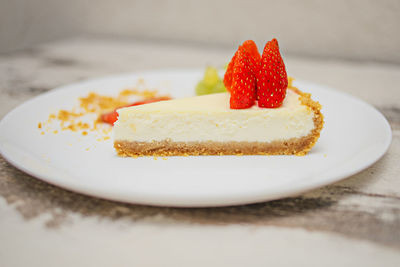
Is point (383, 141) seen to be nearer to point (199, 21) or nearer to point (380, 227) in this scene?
point (380, 227)

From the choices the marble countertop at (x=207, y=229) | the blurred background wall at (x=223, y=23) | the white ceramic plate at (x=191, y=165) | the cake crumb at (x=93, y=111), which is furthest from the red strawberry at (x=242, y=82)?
the blurred background wall at (x=223, y=23)

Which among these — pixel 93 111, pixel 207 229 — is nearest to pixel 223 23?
pixel 93 111

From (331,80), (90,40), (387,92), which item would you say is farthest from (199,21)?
(387,92)

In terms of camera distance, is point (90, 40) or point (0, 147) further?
point (90, 40)

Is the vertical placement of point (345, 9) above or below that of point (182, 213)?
above

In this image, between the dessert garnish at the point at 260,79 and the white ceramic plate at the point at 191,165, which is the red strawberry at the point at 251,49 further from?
the white ceramic plate at the point at 191,165

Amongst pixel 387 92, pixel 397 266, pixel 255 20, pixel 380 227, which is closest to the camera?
pixel 397 266
